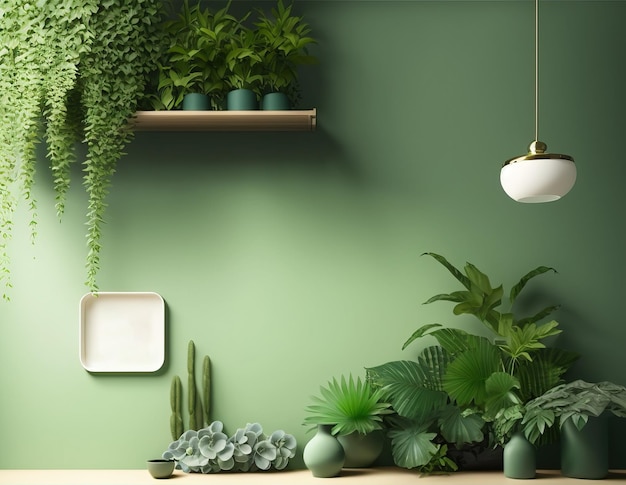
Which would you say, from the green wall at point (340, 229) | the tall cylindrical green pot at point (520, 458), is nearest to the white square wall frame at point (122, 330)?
the green wall at point (340, 229)

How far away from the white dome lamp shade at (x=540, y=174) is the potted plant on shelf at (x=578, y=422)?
31.4 inches

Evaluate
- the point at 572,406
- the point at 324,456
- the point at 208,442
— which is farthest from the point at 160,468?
the point at 572,406

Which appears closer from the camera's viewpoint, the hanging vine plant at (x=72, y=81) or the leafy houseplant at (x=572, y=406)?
the leafy houseplant at (x=572, y=406)

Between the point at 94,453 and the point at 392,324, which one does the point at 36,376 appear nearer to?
the point at 94,453

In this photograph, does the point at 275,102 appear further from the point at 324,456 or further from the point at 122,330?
the point at 324,456

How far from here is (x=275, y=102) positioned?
3.16m

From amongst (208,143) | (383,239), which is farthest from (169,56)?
(383,239)

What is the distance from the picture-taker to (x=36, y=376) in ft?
10.9

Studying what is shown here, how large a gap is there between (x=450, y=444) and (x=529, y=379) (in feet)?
1.40

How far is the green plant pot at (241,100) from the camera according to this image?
124 inches

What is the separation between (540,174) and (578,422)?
96 centimetres

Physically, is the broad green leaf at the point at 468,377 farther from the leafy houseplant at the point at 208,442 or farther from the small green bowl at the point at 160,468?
the small green bowl at the point at 160,468

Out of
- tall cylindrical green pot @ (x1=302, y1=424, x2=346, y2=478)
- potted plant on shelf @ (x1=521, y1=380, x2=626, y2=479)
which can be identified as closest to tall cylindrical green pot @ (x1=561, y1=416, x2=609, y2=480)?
potted plant on shelf @ (x1=521, y1=380, x2=626, y2=479)

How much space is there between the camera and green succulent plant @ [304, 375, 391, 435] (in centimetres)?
303
